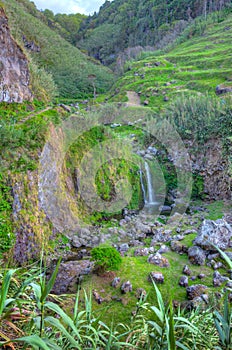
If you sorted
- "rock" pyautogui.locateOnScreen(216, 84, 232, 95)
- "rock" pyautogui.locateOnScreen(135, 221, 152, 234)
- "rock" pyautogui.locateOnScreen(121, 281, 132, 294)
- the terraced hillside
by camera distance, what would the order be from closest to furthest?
"rock" pyautogui.locateOnScreen(121, 281, 132, 294), "rock" pyautogui.locateOnScreen(135, 221, 152, 234), "rock" pyautogui.locateOnScreen(216, 84, 232, 95), the terraced hillside

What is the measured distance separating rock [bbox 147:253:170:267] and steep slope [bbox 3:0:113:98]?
32.2 meters

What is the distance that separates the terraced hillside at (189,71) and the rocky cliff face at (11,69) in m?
12.8

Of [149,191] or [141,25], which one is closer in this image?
[149,191]

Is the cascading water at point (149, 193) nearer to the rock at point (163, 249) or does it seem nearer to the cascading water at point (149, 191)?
the cascading water at point (149, 191)

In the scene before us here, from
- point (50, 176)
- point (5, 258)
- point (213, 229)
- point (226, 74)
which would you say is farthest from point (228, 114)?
point (226, 74)

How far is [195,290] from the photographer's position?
543 cm

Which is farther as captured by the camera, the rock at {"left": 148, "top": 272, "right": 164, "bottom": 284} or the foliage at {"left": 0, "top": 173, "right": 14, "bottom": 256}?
the foliage at {"left": 0, "top": 173, "right": 14, "bottom": 256}

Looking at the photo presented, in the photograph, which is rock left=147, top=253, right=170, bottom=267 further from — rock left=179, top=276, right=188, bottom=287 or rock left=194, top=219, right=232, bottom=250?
rock left=194, top=219, right=232, bottom=250

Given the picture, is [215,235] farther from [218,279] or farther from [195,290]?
[195,290]

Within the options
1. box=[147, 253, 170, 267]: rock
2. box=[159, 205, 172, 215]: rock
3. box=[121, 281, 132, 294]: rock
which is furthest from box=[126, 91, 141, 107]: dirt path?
box=[121, 281, 132, 294]: rock

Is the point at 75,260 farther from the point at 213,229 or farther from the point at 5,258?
the point at 213,229

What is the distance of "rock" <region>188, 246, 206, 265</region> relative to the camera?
6.62 meters

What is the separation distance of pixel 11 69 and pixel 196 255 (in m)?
10.3

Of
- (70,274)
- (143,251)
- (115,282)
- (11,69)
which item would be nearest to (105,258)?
(115,282)
